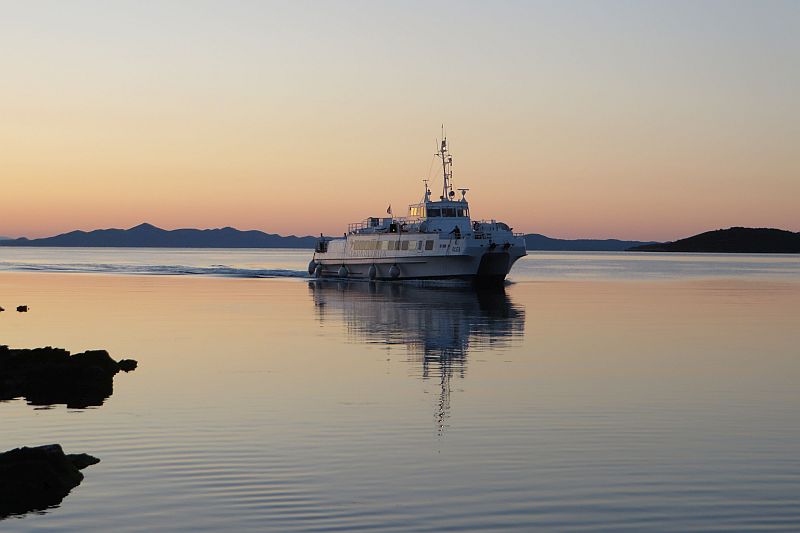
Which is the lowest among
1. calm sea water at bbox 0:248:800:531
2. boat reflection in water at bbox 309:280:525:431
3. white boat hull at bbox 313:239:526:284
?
boat reflection in water at bbox 309:280:525:431

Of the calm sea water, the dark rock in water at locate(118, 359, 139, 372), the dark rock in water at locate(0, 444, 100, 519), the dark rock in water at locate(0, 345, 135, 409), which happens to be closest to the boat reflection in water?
the calm sea water

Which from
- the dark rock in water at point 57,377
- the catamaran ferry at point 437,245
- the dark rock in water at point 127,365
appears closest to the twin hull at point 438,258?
the catamaran ferry at point 437,245

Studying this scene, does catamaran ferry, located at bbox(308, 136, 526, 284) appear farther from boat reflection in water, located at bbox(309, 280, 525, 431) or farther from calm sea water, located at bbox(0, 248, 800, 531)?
calm sea water, located at bbox(0, 248, 800, 531)

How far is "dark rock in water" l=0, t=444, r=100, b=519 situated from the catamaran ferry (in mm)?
68149

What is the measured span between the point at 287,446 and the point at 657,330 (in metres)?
30.2

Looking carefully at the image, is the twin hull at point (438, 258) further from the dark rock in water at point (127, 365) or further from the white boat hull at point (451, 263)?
the dark rock in water at point (127, 365)

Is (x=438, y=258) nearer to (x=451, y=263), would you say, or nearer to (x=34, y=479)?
(x=451, y=263)

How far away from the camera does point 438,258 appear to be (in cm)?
8500

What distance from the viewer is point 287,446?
18500mm

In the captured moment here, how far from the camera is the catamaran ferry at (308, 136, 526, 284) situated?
276 feet

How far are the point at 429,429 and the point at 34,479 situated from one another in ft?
26.3

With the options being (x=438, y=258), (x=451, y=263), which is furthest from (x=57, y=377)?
(x=438, y=258)

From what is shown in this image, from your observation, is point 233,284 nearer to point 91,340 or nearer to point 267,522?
point 91,340

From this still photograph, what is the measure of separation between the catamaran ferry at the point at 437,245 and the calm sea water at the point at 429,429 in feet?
126
